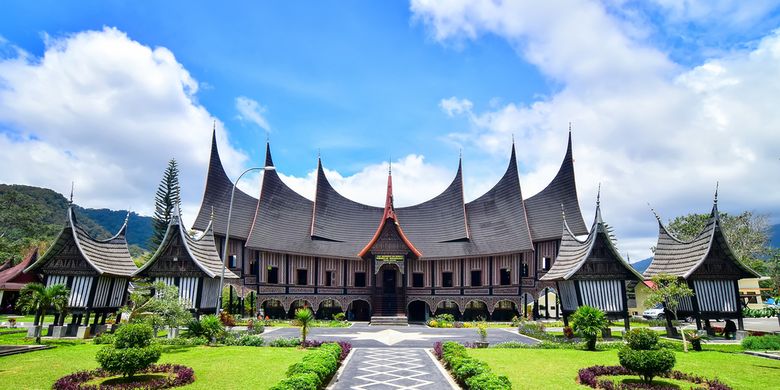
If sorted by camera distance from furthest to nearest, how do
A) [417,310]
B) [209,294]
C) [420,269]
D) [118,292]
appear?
[417,310], [420,269], [118,292], [209,294]

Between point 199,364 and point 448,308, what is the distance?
2528cm

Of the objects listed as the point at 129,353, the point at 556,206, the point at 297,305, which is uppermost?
the point at 556,206

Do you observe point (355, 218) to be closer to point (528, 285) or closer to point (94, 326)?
point (528, 285)

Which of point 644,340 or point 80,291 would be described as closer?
point 644,340

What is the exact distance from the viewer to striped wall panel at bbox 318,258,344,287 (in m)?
37.8

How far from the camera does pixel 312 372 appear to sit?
11.0m

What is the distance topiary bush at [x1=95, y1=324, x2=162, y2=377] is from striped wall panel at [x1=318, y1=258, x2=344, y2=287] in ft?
82.1

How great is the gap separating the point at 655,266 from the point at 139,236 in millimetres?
181257

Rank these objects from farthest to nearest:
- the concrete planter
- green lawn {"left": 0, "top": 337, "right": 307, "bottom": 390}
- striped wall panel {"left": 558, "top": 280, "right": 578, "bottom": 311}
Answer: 1. striped wall panel {"left": 558, "top": 280, "right": 578, "bottom": 311}
2. the concrete planter
3. green lawn {"left": 0, "top": 337, "right": 307, "bottom": 390}

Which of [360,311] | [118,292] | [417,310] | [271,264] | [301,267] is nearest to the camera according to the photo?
[118,292]

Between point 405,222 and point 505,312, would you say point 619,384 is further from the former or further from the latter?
point 405,222

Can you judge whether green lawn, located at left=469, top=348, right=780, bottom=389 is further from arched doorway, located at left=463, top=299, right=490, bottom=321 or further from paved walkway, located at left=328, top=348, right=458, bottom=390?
arched doorway, located at left=463, top=299, right=490, bottom=321

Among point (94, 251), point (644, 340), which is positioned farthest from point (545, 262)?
point (94, 251)

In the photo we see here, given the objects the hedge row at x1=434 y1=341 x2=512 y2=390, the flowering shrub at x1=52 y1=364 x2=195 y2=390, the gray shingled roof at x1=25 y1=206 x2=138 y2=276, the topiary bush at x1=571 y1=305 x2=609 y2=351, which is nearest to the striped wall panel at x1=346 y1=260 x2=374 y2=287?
the gray shingled roof at x1=25 y1=206 x2=138 y2=276
